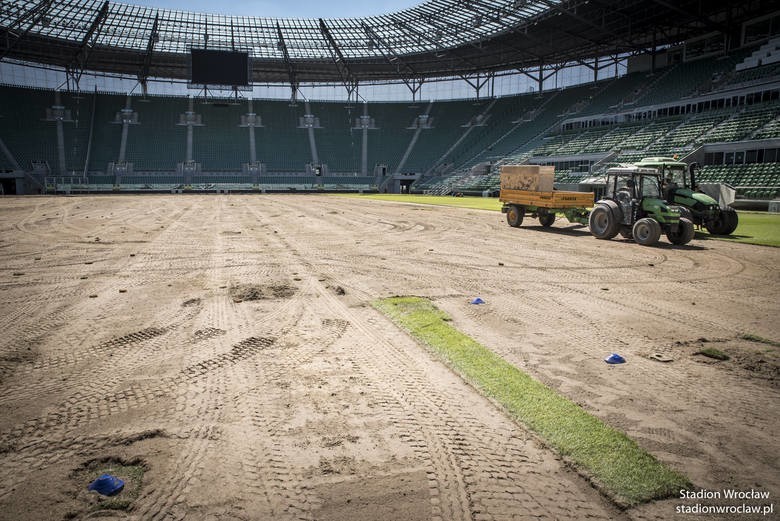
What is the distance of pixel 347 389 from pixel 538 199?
1506 cm

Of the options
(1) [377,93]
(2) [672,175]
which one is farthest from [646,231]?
(1) [377,93]

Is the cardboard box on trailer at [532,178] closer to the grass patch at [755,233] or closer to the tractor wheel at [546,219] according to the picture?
the tractor wheel at [546,219]

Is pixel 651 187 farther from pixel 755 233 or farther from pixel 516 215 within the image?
pixel 516 215

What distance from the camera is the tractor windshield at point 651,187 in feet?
46.2

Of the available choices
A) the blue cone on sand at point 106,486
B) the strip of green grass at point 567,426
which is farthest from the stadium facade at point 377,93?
the blue cone on sand at point 106,486

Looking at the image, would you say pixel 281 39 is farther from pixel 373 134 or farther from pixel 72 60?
pixel 72 60

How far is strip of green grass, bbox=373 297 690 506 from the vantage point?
2789 mm

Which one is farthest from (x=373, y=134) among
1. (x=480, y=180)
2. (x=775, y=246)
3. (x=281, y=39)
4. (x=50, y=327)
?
(x=50, y=327)

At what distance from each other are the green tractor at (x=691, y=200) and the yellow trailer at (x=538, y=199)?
249cm

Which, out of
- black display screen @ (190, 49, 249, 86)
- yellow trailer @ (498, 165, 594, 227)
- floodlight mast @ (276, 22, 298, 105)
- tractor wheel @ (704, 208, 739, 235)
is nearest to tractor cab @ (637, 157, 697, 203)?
tractor wheel @ (704, 208, 739, 235)

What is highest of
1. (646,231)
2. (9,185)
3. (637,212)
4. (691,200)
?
(9,185)

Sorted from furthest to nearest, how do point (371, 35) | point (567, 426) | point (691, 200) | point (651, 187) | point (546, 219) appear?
point (371, 35)
point (546, 219)
point (691, 200)
point (651, 187)
point (567, 426)

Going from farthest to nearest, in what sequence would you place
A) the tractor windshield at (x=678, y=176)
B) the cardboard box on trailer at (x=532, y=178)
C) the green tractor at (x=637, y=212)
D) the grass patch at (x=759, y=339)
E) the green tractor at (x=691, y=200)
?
the cardboard box on trailer at (x=532, y=178), the tractor windshield at (x=678, y=176), the green tractor at (x=691, y=200), the green tractor at (x=637, y=212), the grass patch at (x=759, y=339)

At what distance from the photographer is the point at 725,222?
588 inches
